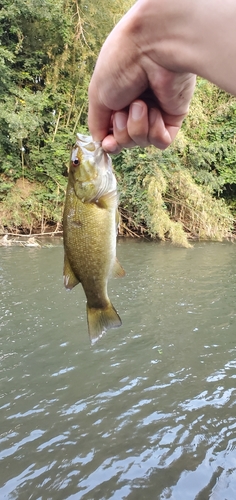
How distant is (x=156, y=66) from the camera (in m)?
1.20

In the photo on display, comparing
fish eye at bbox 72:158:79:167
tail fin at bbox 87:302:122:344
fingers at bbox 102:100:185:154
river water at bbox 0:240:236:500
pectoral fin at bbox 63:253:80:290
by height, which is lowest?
river water at bbox 0:240:236:500

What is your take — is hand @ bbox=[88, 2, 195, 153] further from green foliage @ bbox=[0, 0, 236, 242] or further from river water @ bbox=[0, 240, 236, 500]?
green foliage @ bbox=[0, 0, 236, 242]

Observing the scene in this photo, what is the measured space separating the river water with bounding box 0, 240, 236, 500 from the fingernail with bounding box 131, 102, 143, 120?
139 inches

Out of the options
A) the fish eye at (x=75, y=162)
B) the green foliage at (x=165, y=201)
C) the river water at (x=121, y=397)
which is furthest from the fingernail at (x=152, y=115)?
the green foliage at (x=165, y=201)

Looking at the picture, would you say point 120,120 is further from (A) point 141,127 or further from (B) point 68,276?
(B) point 68,276

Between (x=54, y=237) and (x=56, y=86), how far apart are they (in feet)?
23.9

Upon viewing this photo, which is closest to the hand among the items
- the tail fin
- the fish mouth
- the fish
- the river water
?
the fish mouth

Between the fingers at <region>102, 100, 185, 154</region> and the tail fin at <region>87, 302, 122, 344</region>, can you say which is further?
the tail fin at <region>87, 302, 122, 344</region>

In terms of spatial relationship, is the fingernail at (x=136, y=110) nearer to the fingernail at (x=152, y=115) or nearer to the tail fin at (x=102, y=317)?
the fingernail at (x=152, y=115)

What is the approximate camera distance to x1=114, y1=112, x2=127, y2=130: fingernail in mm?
1539

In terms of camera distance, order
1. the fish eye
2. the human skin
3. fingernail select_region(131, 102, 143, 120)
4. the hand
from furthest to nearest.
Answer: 1. the fish eye
2. fingernail select_region(131, 102, 143, 120)
3. the hand
4. the human skin

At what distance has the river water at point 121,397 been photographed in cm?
405

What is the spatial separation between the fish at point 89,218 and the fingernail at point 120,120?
33 centimetres

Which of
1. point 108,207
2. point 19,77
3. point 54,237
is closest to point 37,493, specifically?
point 108,207
